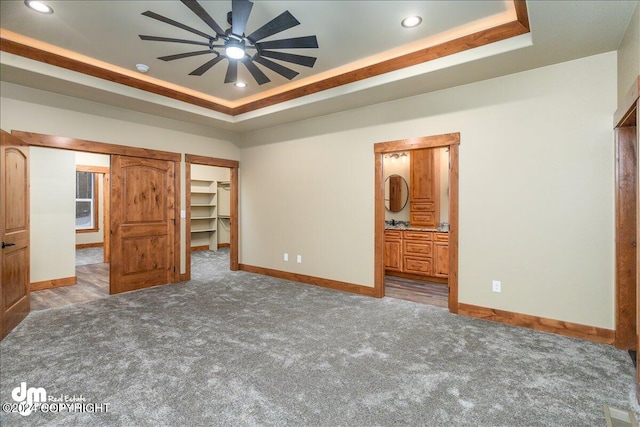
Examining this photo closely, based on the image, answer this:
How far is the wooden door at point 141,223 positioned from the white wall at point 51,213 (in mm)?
1283

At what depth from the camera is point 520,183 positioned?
3422 mm

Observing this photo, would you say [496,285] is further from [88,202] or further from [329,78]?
[88,202]

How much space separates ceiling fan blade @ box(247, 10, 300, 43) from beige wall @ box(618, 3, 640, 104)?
2.42m

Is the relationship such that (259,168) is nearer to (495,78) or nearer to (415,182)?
(415,182)

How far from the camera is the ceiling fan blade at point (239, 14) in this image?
2.14m

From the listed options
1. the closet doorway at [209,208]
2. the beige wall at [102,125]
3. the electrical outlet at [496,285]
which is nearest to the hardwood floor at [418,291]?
the electrical outlet at [496,285]

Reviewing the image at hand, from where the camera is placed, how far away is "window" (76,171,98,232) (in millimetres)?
9203

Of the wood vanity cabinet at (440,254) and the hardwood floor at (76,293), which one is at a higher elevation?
the wood vanity cabinet at (440,254)

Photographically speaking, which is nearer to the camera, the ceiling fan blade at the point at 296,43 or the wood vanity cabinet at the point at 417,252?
the ceiling fan blade at the point at 296,43

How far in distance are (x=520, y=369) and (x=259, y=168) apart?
4916 millimetres

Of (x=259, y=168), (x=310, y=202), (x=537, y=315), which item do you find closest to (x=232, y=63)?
(x=310, y=202)

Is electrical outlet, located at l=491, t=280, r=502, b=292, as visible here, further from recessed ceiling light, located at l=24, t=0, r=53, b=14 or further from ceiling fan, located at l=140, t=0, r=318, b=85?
recessed ceiling light, located at l=24, t=0, r=53, b=14

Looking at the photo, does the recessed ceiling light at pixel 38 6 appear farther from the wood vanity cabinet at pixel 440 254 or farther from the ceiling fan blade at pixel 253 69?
the wood vanity cabinet at pixel 440 254

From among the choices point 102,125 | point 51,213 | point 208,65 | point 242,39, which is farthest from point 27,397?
point 51,213
